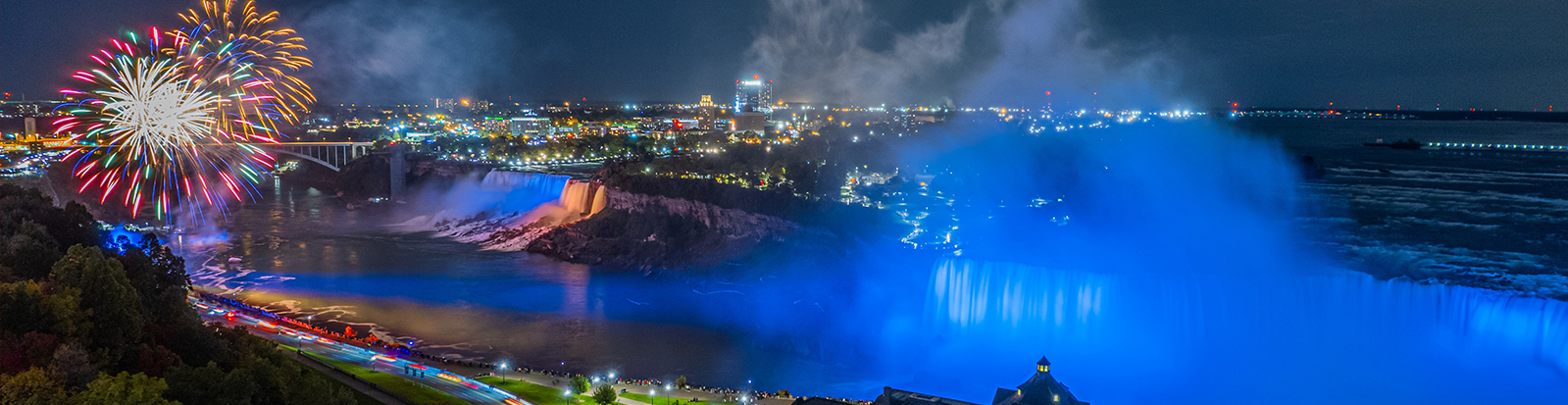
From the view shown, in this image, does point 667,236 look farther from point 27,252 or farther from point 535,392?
point 27,252

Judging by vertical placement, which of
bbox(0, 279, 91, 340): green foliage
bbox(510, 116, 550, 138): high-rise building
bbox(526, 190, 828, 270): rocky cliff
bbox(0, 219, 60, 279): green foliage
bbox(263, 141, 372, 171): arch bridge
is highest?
bbox(510, 116, 550, 138): high-rise building

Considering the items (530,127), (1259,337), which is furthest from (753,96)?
(1259,337)

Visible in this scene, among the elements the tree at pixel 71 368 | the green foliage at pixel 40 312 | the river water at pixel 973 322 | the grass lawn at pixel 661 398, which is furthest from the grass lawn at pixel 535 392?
the tree at pixel 71 368

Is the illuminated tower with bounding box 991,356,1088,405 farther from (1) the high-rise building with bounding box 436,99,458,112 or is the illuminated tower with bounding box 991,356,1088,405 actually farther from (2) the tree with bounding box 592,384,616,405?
(1) the high-rise building with bounding box 436,99,458,112

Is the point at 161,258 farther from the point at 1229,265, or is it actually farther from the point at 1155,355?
the point at 1229,265

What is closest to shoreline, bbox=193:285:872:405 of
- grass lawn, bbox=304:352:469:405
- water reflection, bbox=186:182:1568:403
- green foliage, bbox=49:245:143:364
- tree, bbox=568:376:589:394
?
water reflection, bbox=186:182:1568:403

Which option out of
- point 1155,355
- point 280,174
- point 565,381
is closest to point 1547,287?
point 1155,355
